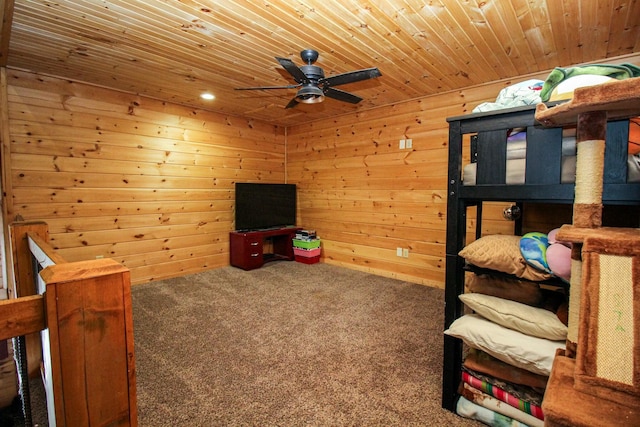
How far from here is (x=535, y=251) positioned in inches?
54.6

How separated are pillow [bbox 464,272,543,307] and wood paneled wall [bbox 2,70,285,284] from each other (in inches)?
141

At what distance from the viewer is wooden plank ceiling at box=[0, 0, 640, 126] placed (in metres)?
1.94

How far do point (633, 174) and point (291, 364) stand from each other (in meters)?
1.98

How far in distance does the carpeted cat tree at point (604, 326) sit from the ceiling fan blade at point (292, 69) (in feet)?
5.30

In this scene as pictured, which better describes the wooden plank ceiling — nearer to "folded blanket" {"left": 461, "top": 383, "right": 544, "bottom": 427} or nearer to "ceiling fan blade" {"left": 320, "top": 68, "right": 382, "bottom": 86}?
"ceiling fan blade" {"left": 320, "top": 68, "right": 382, "bottom": 86}

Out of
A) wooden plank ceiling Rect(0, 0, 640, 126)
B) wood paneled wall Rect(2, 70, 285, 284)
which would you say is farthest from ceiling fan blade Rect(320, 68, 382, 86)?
wood paneled wall Rect(2, 70, 285, 284)

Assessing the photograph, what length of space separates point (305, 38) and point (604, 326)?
2.31 m

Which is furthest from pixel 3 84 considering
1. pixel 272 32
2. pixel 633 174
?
pixel 633 174

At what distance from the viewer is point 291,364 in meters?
2.08

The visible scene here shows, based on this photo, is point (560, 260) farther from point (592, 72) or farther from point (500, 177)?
point (592, 72)

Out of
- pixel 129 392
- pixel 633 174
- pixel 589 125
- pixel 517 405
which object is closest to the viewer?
pixel 129 392

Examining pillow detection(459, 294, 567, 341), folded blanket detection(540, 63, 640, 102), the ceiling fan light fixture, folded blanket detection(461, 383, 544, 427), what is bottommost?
folded blanket detection(461, 383, 544, 427)

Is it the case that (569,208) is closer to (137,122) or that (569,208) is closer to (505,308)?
(505,308)

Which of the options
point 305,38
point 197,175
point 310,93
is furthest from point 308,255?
point 305,38
